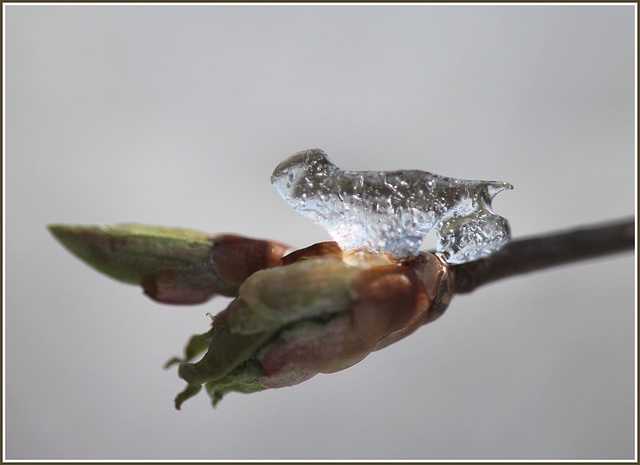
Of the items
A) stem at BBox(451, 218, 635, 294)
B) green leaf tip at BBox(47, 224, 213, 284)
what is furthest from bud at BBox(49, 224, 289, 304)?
stem at BBox(451, 218, 635, 294)

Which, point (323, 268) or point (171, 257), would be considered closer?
point (323, 268)

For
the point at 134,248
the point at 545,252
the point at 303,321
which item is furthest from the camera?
the point at 545,252

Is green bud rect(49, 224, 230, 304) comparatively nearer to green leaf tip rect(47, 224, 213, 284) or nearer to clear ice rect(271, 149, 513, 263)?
green leaf tip rect(47, 224, 213, 284)

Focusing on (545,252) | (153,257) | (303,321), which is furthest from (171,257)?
(545,252)

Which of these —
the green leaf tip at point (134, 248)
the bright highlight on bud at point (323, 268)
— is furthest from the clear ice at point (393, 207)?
the green leaf tip at point (134, 248)

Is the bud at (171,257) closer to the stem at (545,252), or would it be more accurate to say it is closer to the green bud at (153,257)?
the green bud at (153,257)

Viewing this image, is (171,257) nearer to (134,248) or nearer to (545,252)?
(134,248)
